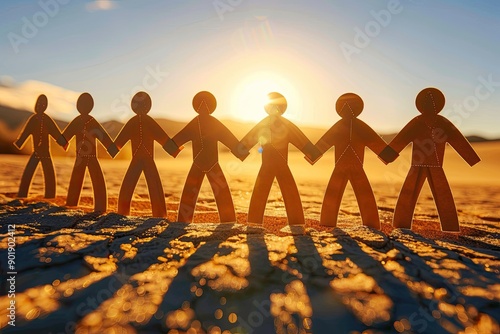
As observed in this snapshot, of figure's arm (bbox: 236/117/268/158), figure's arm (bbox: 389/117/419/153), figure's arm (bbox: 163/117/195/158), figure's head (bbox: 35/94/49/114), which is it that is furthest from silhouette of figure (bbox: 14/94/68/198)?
figure's arm (bbox: 389/117/419/153)

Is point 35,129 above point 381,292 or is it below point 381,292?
above

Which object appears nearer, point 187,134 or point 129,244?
point 129,244

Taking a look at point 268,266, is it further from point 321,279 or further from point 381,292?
point 381,292

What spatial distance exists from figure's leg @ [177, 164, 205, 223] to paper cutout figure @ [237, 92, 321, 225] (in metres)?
0.61

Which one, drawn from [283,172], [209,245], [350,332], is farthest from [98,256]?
[283,172]

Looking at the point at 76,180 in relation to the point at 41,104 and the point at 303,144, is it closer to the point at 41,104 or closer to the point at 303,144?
the point at 41,104

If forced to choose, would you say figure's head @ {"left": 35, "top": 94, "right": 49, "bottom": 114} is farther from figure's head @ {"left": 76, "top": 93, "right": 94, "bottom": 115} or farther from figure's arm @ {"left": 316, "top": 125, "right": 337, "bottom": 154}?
figure's arm @ {"left": 316, "top": 125, "right": 337, "bottom": 154}

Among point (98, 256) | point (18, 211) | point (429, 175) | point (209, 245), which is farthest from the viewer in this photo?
point (18, 211)

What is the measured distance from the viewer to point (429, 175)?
12.8 ft

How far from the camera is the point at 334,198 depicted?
394cm

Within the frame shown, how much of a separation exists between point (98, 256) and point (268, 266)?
1.24 meters

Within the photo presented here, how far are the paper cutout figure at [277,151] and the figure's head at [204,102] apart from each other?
21.9 inches

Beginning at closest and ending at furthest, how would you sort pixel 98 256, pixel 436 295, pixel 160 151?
pixel 436 295 < pixel 98 256 < pixel 160 151

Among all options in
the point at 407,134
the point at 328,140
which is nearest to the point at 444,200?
the point at 407,134
